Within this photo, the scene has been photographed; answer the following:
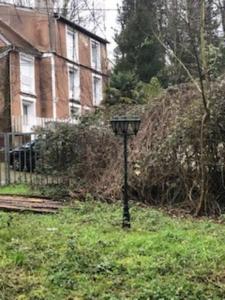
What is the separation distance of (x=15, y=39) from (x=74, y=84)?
5201 millimetres

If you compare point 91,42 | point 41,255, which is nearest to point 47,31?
point 91,42

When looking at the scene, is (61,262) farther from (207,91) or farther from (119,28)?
(119,28)

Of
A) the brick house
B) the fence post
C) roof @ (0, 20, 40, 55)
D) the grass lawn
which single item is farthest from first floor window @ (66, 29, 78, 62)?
the grass lawn

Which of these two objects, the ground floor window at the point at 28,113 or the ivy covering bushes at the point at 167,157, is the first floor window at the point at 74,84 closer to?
the ground floor window at the point at 28,113

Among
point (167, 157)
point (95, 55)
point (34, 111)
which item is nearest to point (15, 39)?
point (34, 111)

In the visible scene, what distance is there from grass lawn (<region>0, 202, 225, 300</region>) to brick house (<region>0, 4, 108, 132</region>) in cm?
2005

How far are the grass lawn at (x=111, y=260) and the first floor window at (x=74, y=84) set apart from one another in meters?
25.9

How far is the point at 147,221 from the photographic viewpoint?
972cm

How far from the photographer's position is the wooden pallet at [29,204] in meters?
11.4

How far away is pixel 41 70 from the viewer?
32.9 meters

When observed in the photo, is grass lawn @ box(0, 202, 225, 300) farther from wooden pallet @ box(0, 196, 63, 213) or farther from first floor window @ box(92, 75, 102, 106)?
first floor window @ box(92, 75, 102, 106)

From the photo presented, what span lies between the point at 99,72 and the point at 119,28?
3287mm

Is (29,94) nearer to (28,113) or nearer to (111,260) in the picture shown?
(28,113)

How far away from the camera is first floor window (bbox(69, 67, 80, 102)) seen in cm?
3525
